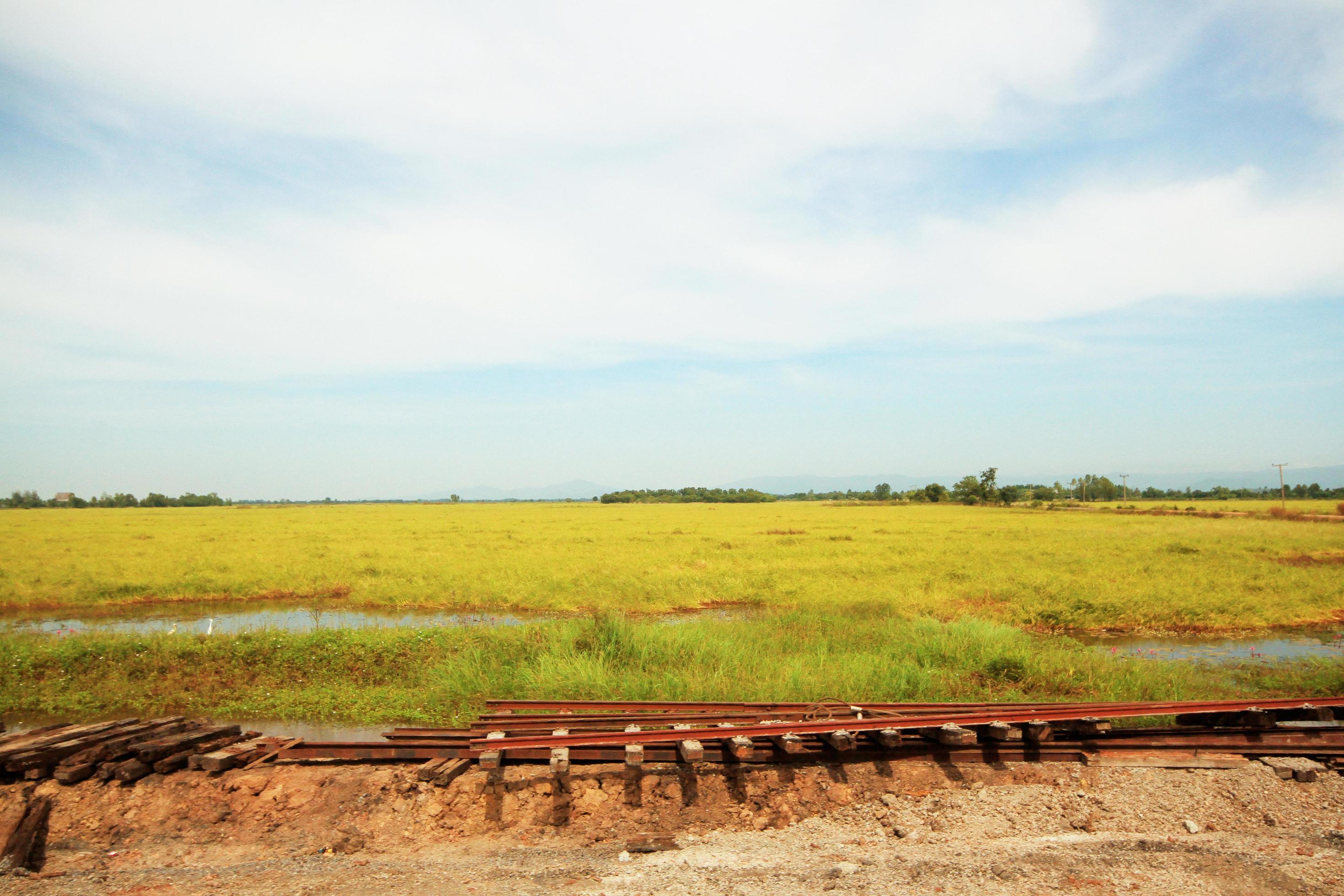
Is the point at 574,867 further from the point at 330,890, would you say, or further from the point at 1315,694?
the point at 1315,694

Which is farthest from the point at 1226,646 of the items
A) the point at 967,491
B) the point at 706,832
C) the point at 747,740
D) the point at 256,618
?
the point at 967,491

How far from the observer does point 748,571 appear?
67.3 ft

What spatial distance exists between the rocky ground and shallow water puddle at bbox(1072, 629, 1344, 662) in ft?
21.8

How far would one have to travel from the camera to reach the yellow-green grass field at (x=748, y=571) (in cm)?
1562

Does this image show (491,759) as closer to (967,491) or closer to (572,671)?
(572,671)

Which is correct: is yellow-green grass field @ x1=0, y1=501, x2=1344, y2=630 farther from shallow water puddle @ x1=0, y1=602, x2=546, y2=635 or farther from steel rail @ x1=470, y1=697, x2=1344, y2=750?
steel rail @ x1=470, y1=697, x2=1344, y2=750

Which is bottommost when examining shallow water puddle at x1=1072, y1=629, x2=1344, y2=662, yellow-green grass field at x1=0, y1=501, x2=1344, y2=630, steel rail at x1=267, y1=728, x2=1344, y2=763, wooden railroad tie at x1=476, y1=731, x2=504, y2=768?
shallow water puddle at x1=1072, y1=629, x2=1344, y2=662

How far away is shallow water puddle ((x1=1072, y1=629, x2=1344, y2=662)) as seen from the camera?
11.6 metres

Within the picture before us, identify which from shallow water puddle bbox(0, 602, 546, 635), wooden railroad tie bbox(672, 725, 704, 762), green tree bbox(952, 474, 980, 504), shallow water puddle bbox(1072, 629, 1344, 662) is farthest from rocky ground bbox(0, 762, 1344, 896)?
green tree bbox(952, 474, 980, 504)

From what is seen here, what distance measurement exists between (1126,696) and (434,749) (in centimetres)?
823

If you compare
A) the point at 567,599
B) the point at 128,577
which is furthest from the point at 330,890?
the point at 128,577

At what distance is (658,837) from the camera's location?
16.0 ft

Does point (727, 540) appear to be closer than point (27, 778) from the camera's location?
No

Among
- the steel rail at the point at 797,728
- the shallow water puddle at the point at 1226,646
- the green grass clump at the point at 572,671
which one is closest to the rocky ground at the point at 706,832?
the steel rail at the point at 797,728
